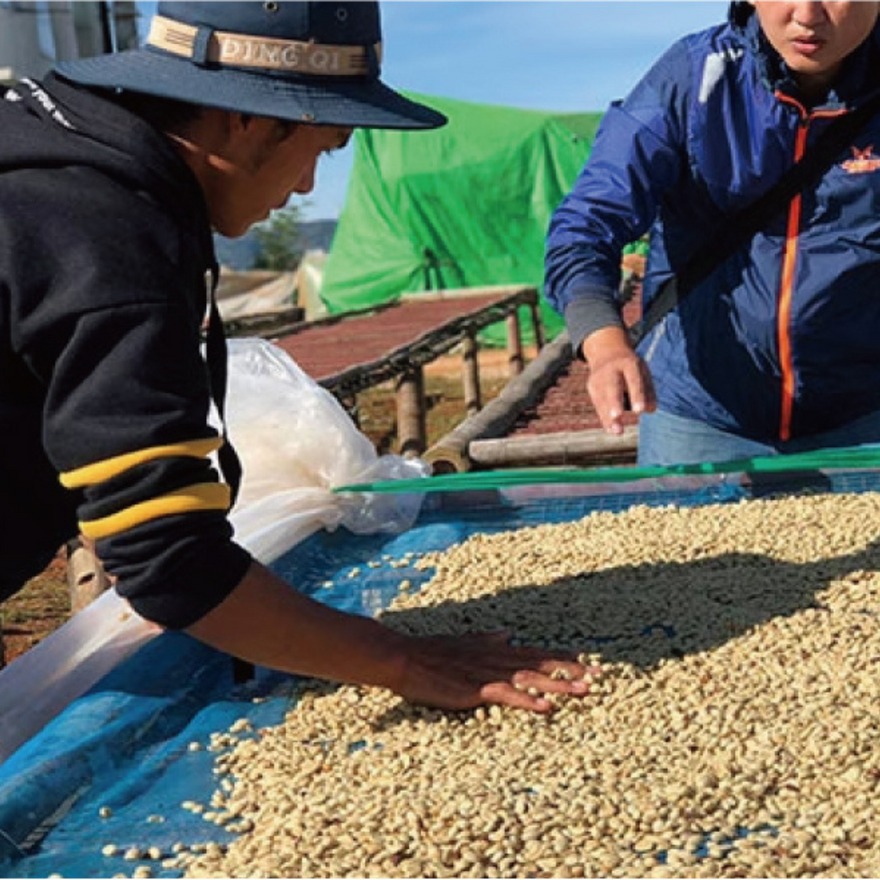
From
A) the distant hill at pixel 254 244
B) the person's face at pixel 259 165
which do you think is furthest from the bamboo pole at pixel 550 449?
the distant hill at pixel 254 244

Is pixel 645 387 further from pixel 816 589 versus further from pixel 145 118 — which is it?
pixel 145 118

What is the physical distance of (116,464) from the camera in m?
1.56

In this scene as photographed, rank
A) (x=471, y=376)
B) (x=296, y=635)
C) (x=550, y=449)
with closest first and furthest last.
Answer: (x=296, y=635) → (x=550, y=449) → (x=471, y=376)

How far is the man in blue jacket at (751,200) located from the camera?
2615mm

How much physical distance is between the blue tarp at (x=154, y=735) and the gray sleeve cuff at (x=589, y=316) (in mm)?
621

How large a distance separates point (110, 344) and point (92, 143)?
25 centimetres

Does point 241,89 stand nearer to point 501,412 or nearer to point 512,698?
point 512,698

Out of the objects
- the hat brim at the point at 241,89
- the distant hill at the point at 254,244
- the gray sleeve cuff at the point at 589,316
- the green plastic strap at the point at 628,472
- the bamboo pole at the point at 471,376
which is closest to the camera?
the hat brim at the point at 241,89

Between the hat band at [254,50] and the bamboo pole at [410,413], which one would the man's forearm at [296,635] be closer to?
the hat band at [254,50]

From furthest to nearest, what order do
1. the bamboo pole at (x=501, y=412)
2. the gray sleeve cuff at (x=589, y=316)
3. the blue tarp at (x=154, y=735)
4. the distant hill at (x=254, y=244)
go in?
1. the distant hill at (x=254, y=244)
2. the bamboo pole at (x=501, y=412)
3. the gray sleeve cuff at (x=589, y=316)
4. the blue tarp at (x=154, y=735)

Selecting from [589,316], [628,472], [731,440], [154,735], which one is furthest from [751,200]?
[154,735]

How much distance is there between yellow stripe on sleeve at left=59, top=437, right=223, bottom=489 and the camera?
156 centimetres

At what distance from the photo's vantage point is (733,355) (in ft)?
9.34

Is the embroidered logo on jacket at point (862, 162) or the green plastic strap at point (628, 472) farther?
the green plastic strap at point (628, 472)
